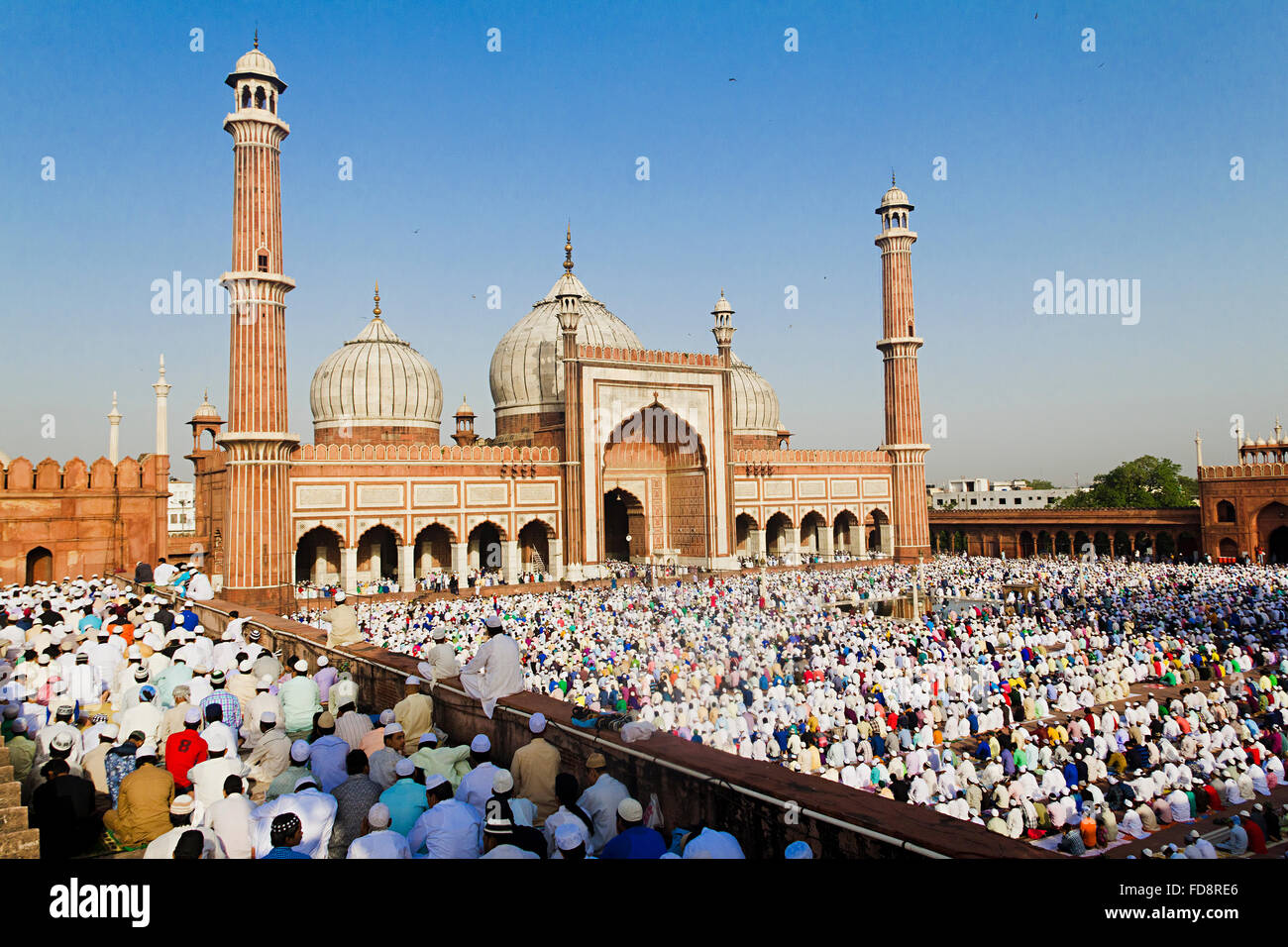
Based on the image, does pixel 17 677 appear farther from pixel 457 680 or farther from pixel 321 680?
pixel 457 680

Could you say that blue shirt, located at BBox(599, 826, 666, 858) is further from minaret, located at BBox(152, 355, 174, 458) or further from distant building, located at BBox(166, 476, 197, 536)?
distant building, located at BBox(166, 476, 197, 536)

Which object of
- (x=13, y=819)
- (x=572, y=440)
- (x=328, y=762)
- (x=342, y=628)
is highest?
(x=572, y=440)

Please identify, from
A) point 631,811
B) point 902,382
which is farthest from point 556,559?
point 631,811

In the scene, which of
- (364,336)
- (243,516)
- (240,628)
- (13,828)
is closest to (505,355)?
(364,336)

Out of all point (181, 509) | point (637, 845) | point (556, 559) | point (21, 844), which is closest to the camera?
point (637, 845)

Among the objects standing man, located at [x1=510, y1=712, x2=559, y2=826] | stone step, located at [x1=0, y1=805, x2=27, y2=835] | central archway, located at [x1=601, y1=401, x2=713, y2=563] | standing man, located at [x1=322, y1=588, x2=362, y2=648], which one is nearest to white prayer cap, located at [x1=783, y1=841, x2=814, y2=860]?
standing man, located at [x1=510, y1=712, x2=559, y2=826]

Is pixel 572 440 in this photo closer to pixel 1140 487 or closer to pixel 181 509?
pixel 1140 487

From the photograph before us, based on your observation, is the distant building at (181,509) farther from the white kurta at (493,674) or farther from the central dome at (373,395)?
the white kurta at (493,674)
